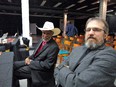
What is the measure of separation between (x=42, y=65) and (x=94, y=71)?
3.64 ft

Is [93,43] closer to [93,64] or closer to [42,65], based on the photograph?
[93,64]

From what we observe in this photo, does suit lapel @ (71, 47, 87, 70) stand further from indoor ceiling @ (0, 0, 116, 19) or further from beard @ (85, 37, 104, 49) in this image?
indoor ceiling @ (0, 0, 116, 19)

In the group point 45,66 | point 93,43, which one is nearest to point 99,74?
point 93,43

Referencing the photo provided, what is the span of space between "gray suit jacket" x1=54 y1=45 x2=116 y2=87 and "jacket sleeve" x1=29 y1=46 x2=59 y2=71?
0.85 meters

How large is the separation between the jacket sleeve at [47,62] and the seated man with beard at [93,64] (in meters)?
0.72

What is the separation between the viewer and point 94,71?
1077mm

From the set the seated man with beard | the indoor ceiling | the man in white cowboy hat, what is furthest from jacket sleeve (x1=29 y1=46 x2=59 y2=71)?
the indoor ceiling

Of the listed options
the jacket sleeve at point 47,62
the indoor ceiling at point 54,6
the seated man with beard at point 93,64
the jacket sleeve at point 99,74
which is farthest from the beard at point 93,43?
the indoor ceiling at point 54,6

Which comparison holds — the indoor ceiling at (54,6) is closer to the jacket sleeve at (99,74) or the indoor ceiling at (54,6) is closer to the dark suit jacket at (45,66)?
the dark suit jacket at (45,66)

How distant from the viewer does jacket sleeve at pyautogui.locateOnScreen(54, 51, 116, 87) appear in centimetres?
106

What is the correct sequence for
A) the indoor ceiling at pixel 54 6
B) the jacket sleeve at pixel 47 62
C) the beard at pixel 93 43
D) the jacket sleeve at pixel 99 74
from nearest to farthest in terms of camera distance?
the jacket sleeve at pixel 99 74
the beard at pixel 93 43
the jacket sleeve at pixel 47 62
the indoor ceiling at pixel 54 6

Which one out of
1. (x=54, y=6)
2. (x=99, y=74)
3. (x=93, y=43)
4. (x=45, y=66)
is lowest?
(x=45, y=66)

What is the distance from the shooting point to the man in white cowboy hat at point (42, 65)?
2100 millimetres

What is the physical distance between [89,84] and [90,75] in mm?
60
